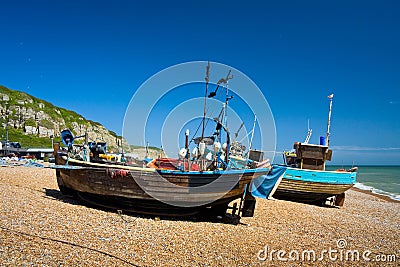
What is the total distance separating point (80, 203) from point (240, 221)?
657 cm

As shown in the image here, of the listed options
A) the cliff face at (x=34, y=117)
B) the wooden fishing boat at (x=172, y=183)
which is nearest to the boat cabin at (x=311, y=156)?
the wooden fishing boat at (x=172, y=183)

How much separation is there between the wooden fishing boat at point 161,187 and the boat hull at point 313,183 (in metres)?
6.52

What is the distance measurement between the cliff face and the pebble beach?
54.8 metres

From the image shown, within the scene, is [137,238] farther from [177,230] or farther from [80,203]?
[80,203]

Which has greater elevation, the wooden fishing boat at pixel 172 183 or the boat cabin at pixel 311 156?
the boat cabin at pixel 311 156

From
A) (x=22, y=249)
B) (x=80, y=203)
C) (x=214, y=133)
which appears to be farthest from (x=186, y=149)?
(x=22, y=249)

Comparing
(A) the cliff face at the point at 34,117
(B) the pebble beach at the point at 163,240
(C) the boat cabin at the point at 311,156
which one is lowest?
(B) the pebble beach at the point at 163,240

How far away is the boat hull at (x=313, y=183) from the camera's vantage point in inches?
652

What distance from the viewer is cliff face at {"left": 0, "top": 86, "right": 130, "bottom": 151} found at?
7138 centimetres

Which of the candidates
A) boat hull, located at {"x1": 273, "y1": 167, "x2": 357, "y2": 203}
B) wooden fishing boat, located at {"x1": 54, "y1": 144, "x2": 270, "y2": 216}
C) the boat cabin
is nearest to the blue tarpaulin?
wooden fishing boat, located at {"x1": 54, "y1": 144, "x2": 270, "y2": 216}

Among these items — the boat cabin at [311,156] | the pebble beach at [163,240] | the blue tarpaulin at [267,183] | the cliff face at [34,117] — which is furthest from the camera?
the cliff face at [34,117]

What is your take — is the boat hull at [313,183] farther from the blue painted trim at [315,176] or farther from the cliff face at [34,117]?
the cliff face at [34,117]

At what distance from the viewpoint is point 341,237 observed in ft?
34.1

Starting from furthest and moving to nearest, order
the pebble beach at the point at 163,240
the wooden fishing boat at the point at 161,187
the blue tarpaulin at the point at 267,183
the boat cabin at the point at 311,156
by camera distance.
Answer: the boat cabin at the point at 311,156, the blue tarpaulin at the point at 267,183, the wooden fishing boat at the point at 161,187, the pebble beach at the point at 163,240
